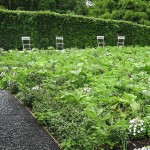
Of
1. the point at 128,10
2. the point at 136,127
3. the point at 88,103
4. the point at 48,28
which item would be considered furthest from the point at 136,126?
the point at 128,10

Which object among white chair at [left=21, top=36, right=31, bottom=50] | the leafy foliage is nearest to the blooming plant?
white chair at [left=21, top=36, right=31, bottom=50]

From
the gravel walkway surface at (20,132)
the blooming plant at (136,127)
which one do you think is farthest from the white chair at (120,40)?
the blooming plant at (136,127)

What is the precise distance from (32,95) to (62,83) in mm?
550

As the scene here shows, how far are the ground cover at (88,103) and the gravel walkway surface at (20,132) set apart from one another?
13 cm

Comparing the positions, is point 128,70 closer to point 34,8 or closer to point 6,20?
point 6,20

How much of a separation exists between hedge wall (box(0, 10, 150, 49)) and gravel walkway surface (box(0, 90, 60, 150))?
11.3m

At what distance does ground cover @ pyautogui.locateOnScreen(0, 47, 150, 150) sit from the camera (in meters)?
4.01

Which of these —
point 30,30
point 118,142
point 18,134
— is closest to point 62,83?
point 18,134

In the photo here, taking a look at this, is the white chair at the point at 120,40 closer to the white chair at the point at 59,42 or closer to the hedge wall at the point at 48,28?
the hedge wall at the point at 48,28

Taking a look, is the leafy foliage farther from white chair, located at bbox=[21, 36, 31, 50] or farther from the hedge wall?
white chair, located at bbox=[21, 36, 31, 50]

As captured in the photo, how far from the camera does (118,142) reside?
13.4ft

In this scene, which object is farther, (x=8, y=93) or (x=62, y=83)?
(x=8, y=93)

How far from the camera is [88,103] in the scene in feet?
15.0

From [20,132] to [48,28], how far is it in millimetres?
12878
